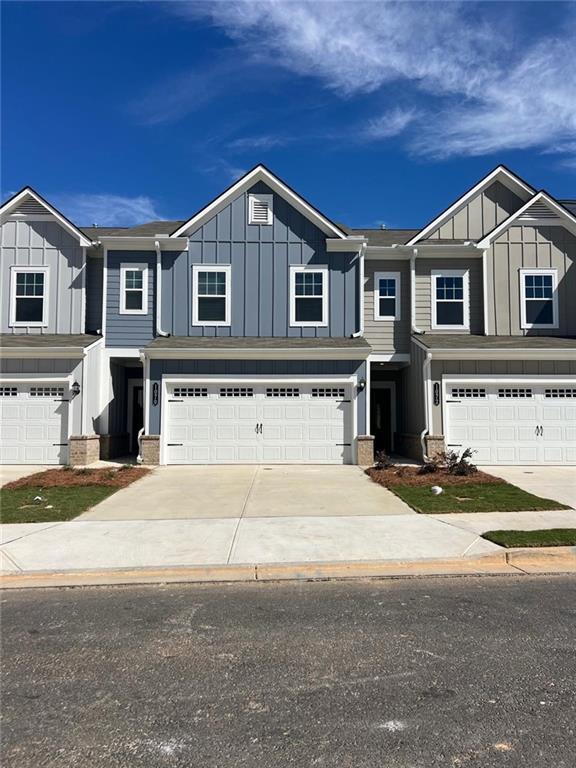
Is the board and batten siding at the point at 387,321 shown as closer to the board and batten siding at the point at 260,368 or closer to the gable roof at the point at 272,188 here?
the gable roof at the point at 272,188

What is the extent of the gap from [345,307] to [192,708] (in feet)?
48.3

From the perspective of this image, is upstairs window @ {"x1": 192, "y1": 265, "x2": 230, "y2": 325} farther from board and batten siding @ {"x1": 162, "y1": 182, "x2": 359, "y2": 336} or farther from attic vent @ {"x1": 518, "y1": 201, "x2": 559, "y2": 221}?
attic vent @ {"x1": 518, "y1": 201, "x2": 559, "y2": 221}

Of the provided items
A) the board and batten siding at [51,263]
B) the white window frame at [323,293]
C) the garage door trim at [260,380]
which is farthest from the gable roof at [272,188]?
the garage door trim at [260,380]

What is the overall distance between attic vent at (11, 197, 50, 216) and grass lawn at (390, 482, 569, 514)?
47.5 ft

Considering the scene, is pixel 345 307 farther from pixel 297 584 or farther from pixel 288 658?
pixel 288 658

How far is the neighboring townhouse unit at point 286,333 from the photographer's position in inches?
631

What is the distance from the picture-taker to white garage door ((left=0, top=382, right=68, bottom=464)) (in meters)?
16.1

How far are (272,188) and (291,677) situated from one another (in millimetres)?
16036

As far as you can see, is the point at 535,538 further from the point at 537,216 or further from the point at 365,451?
the point at 537,216

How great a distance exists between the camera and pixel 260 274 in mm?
17438

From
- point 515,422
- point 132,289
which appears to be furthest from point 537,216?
point 132,289

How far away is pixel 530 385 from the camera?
631 inches

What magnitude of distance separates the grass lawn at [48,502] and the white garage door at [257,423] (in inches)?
166

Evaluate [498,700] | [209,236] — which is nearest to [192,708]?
[498,700]
